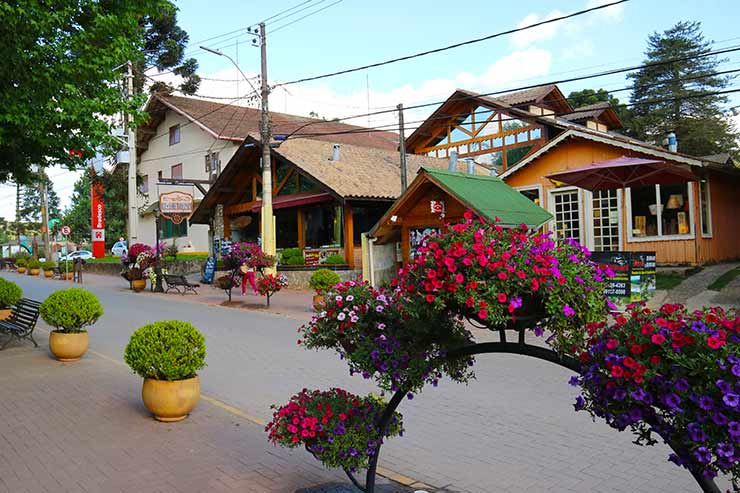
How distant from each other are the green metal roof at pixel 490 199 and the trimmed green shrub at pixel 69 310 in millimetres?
9202

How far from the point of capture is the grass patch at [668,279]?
52.1ft

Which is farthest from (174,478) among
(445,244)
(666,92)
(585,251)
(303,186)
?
(666,92)

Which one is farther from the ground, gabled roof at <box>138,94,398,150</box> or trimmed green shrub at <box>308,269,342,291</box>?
gabled roof at <box>138,94,398,150</box>

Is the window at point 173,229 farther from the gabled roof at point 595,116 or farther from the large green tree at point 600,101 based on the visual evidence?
the large green tree at point 600,101

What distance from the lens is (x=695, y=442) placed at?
265 centimetres

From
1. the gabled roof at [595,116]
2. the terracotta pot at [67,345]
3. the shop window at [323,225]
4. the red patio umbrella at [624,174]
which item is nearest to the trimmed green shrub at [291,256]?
→ the shop window at [323,225]

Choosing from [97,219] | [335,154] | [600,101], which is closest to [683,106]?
[600,101]

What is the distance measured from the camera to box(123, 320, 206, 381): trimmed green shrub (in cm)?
651

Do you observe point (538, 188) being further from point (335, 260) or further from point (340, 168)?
point (340, 168)

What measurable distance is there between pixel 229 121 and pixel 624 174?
28.8m

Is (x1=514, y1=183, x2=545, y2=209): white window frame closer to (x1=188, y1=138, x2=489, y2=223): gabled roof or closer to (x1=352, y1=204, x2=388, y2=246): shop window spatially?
(x1=188, y1=138, x2=489, y2=223): gabled roof

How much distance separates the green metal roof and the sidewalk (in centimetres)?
1009

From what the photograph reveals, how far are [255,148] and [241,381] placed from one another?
2022 cm

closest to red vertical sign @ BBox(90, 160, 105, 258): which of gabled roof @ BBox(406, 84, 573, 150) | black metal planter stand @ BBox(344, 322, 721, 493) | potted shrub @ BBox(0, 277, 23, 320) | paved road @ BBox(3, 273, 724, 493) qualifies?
gabled roof @ BBox(406, 84, 573, 150)
